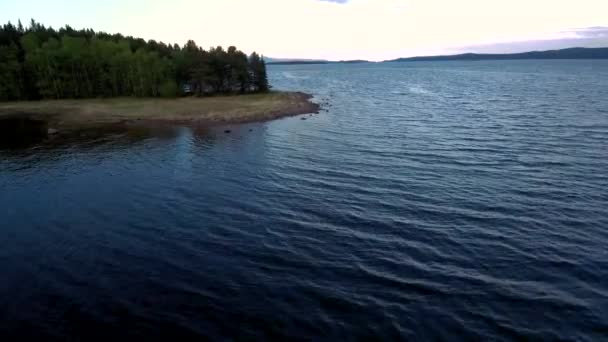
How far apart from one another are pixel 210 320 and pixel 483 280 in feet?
57.4

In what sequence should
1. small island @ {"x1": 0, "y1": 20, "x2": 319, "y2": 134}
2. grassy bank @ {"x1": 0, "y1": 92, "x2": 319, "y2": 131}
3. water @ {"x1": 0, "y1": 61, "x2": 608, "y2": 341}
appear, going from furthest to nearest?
small island @ {"x1": 0, "y1": 20, "x2": 319, "y2": 134}
grassy bank @ {"x1": 0, "y1": 92, "x2": 319, "y2": 131}
water @ {"x1": 0, "y1": 61, "x2": 608, "y2": 341}

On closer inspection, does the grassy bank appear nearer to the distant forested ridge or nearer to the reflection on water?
the reflection on water

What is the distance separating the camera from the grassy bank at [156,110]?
9481cm

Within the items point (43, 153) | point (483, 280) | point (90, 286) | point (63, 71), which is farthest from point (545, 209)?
point (63, 71)


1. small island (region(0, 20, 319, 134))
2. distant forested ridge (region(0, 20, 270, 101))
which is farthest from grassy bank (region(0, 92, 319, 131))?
distant forested ridge (region(0, 20, 270, 101))

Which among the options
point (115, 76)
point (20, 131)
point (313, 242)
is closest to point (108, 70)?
point (115, 76)

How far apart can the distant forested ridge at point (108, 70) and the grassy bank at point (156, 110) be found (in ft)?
26.8

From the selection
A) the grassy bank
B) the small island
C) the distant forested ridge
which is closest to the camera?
the grassy bank

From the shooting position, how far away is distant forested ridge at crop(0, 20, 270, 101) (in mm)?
134125

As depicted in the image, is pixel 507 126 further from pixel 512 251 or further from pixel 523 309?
pixel 523 309

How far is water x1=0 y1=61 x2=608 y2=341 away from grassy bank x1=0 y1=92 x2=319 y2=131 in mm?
34222

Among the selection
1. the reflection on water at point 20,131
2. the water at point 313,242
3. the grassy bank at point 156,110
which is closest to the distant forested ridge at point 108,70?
the grassy bank at point 156,110

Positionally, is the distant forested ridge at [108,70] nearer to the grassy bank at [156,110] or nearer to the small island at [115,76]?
the small island at [115,76]

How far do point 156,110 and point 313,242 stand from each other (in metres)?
90.0
